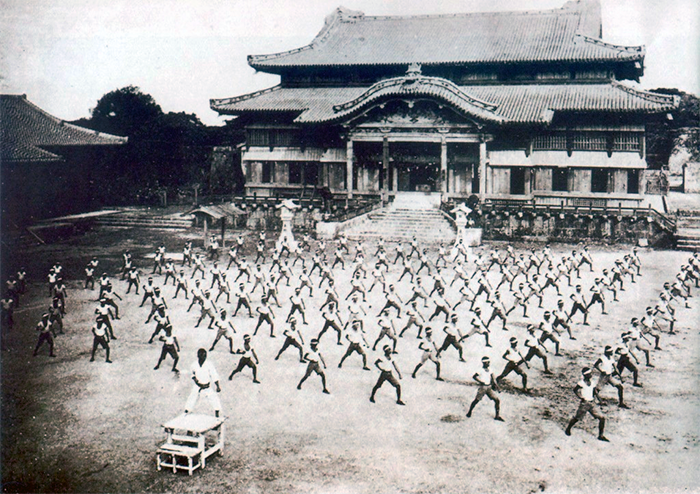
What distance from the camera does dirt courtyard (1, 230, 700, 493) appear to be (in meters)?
7.48

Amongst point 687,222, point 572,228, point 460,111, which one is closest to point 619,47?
point 460,111

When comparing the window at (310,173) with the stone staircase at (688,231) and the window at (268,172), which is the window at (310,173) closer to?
the window at (268,172)

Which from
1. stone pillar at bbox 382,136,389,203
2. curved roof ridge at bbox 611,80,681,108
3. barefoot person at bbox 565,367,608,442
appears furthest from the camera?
stone pillar at bbox 382,136,389,203

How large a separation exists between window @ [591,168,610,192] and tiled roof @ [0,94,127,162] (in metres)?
24.7

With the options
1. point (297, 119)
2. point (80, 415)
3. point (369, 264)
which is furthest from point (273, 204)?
point (80, 415)

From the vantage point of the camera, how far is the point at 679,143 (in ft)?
139

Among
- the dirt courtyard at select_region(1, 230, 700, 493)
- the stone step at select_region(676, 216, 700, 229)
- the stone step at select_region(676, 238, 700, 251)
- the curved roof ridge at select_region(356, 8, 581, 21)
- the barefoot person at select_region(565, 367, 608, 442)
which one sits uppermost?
the curved roof ridge at select_region(356, 8, 581, 21)

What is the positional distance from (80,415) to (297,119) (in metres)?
23.1

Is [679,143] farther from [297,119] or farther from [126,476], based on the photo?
[126,476]

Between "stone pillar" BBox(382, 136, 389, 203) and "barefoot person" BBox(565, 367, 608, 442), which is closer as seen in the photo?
"barefoot person" BBox(565, 367, 608, 442)

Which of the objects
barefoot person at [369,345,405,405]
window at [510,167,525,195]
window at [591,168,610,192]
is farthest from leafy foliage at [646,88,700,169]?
barefoot person at [369,345,405,405]

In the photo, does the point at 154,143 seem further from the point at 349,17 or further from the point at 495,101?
the point at 495,101

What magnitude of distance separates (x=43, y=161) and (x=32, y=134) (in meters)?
4.04

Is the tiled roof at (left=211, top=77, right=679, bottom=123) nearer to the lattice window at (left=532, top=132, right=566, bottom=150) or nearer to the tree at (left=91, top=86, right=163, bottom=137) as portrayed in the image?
the lattice window at (left=532, top=132, right=566, bottom=150)
